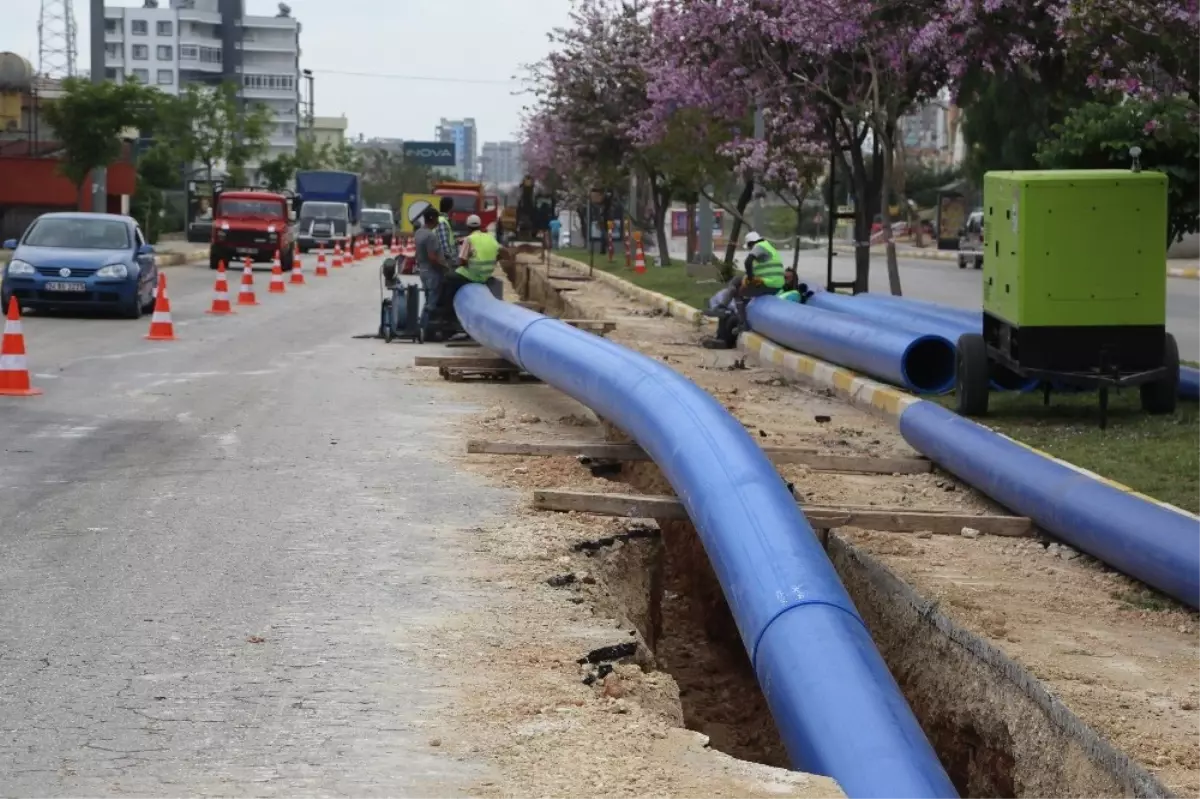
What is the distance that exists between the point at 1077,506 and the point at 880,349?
617cm

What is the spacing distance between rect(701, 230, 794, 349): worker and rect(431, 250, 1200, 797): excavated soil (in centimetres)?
850

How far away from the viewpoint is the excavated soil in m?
5.59

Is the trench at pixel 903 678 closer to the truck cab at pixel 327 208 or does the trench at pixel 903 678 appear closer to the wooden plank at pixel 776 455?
the wooden plank at pixel 776 455

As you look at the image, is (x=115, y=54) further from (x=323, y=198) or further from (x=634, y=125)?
(x=634, y=125)

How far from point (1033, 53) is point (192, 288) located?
19.0 metres

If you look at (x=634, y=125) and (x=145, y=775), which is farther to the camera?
(x=634, y=125)

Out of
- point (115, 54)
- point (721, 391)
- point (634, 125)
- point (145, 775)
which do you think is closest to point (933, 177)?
point (634, 125)

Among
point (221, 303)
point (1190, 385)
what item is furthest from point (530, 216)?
point (1190, 385)

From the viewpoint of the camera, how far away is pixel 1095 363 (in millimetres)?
11930

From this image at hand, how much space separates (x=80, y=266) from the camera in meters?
23.1

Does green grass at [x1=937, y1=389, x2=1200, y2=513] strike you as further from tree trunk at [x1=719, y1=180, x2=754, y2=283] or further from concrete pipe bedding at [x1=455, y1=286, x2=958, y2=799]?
tree trunk at [x1=719, y1=180, x2=754, y2=283]

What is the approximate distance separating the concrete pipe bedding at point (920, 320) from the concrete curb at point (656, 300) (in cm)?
488

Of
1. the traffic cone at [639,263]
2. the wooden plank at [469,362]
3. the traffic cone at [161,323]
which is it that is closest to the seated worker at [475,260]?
the wooden plank at [469,362]

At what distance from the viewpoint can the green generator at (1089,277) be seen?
11.8 meters
